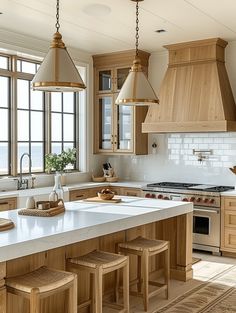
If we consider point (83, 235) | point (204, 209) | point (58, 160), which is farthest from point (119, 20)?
point (83, 235)

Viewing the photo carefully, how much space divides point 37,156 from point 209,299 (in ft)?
11.6

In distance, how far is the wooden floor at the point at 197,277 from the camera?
4254mm

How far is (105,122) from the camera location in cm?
755

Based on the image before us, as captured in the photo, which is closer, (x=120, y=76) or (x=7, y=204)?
(x=7, y=204)

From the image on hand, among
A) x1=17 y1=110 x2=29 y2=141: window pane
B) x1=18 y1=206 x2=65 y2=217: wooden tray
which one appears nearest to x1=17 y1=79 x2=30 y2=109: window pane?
x1=17 y1=110 x2=29 y2=141: window pane

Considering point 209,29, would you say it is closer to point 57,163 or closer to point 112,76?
point 112,76

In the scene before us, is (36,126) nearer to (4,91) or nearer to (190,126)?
(4,91)

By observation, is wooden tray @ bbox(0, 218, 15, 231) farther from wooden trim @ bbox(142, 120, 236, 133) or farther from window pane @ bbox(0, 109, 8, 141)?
wooden trim @ bbox(142, 120, 236, 133)

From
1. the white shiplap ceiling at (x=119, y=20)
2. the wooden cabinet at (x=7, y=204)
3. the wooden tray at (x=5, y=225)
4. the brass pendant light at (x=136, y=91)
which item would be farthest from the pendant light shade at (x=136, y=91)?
the wooden cabinet at (x=7, y=204)

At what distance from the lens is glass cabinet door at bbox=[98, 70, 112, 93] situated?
7461 millimetres

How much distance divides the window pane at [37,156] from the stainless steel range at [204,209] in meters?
1.90

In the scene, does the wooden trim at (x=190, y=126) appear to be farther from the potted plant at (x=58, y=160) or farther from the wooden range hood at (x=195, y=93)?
the potted plant at (x=58, y=160)

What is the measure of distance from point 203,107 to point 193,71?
1.95 feet

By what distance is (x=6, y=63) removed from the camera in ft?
20.8
